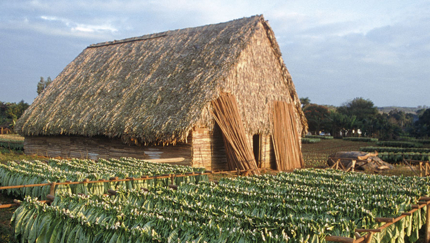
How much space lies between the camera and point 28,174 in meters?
6.54

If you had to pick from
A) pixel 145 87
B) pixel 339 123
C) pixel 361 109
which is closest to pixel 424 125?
pixel 339 123

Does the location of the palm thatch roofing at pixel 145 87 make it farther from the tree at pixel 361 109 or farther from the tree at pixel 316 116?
the tree at pixel 361 109

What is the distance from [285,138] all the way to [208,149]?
12.7 ft

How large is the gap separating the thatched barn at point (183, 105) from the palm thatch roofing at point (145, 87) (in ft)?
0.16

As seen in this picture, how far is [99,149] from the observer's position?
13680mm

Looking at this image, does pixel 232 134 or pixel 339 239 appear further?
pixel 232 134

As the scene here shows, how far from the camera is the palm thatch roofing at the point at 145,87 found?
1148 cm

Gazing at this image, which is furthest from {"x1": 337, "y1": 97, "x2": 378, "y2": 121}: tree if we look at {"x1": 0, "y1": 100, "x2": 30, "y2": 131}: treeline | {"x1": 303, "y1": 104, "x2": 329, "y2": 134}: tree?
{"x1": 0, "y1": 100, "x2": 30, "y2": 131}: treeline

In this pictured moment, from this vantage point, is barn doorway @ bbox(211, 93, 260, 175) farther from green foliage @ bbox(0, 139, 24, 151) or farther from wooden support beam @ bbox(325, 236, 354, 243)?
green foliage @ bbox(0, 139, 24, 151)

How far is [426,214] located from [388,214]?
5.34 feet

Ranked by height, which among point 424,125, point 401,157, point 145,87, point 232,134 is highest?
point 145,87

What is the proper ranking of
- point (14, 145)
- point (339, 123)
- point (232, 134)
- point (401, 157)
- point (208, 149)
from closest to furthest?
point (232, 134)
point (208, 149)
point (401, 157)
point (14, 145)
point (339, 123)

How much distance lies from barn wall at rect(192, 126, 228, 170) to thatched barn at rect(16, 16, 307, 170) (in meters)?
0.04

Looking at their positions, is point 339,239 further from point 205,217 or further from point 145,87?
point 145,87
